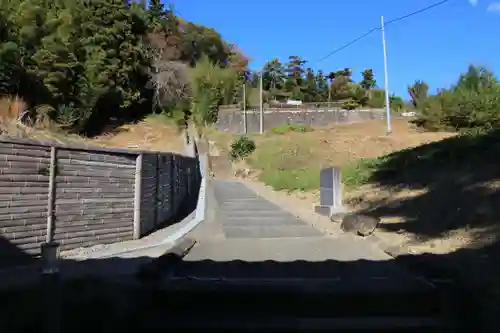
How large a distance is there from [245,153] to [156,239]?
33.1 metres

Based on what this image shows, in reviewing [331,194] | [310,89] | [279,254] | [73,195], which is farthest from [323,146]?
[310,89]

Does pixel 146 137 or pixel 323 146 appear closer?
pixel 323 146

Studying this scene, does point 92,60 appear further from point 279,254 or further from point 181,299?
point 181,299

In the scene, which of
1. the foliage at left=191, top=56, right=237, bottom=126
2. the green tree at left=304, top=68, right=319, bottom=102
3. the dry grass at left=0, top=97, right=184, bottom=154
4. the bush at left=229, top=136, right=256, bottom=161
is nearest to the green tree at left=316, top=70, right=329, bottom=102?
the green tree at left=304, top=68, right=319, bottom=102

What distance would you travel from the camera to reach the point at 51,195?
8797 millimetres

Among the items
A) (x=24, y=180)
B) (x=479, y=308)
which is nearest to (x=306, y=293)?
(x=479, y=308)

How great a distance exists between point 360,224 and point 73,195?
592 cm

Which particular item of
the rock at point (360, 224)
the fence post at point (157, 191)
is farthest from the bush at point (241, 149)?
the rock at point (360, 224)

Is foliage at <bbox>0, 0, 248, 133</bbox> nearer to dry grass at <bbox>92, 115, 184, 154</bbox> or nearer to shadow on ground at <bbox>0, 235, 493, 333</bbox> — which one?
dry grass at <bbox>92, 115, 184, 154</bbox>

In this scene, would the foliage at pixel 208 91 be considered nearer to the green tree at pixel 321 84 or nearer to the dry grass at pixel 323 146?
the dry grass at pixel 323 146

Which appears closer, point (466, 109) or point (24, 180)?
point (24, 180)

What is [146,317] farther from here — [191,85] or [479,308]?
[191,85]

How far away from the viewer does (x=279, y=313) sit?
5973mm

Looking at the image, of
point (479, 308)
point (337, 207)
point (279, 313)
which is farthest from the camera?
point (337, 207)
